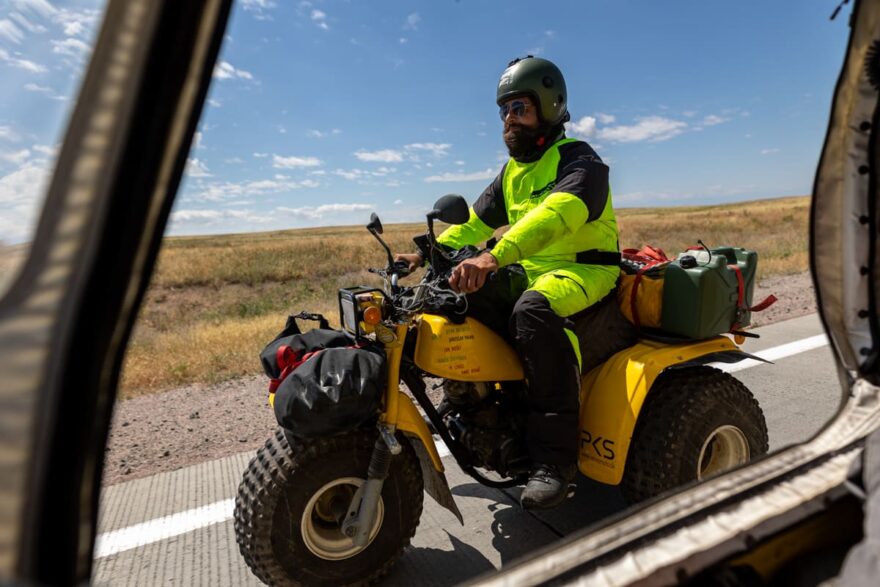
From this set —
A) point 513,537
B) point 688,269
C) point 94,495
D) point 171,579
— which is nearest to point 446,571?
point 513,537

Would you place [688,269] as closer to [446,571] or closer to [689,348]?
[689,348]

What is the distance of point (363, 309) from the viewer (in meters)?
2.53

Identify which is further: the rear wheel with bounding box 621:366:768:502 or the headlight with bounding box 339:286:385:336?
the rear wheel with bounding box 621:366:768:502

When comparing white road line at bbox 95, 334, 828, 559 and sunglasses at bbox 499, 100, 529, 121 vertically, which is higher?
sunglasses at bbox 499, 100, 529, 121

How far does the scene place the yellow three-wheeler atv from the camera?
2367mm

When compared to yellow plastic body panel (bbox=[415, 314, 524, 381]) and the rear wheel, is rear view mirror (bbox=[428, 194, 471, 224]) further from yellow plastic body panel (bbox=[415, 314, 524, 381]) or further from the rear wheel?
the rear wheel

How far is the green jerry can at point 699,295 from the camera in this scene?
2.90 meters

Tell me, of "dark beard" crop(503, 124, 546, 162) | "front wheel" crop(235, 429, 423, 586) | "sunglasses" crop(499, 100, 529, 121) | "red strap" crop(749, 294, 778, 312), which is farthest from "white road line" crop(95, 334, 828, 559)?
"red strap" crop(749, 294, 778, 312)

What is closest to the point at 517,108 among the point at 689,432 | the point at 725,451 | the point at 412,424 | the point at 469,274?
the point at 469,274

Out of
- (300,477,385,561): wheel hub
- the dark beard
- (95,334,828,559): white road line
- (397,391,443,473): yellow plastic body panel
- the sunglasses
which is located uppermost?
the sunglasses

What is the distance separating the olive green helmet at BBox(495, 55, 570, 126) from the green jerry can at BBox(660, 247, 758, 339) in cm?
109

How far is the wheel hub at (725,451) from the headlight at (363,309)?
1.96 m

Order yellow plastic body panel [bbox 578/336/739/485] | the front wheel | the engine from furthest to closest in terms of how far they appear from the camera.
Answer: the engine → yellow plastic body panel [bbox 578/336/739/485] → the front wheel

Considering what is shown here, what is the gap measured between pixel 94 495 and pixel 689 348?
9.42 feet
